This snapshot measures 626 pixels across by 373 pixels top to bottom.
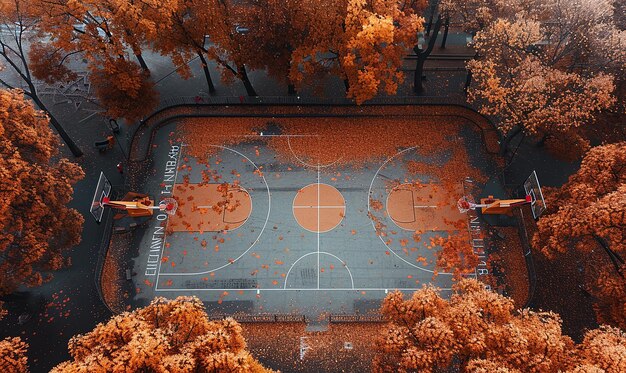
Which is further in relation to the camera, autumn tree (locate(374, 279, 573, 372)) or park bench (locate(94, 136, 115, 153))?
park bench (locate(94, 136, 115, 153))

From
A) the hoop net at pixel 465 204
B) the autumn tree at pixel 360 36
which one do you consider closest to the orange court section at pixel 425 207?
the hoop net at pixel 465 204

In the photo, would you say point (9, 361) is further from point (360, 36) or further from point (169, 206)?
point (360, 36)

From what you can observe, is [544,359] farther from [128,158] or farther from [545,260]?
[128,158]

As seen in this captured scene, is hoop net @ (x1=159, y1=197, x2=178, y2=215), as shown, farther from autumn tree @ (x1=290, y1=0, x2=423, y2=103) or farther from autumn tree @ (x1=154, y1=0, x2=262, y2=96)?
autumn tree @ (x1=290, y1=0, x2=423, y2=103)

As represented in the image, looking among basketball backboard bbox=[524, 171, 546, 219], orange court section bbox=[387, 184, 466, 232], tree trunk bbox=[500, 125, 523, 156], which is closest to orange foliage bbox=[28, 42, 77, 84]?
orange court section bbox=[387, 184, 466, 232]

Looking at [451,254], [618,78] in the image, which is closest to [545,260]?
[451,254]

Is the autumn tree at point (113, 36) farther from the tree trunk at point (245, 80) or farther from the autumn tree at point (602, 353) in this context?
the autumn tree at point (602, 353)
